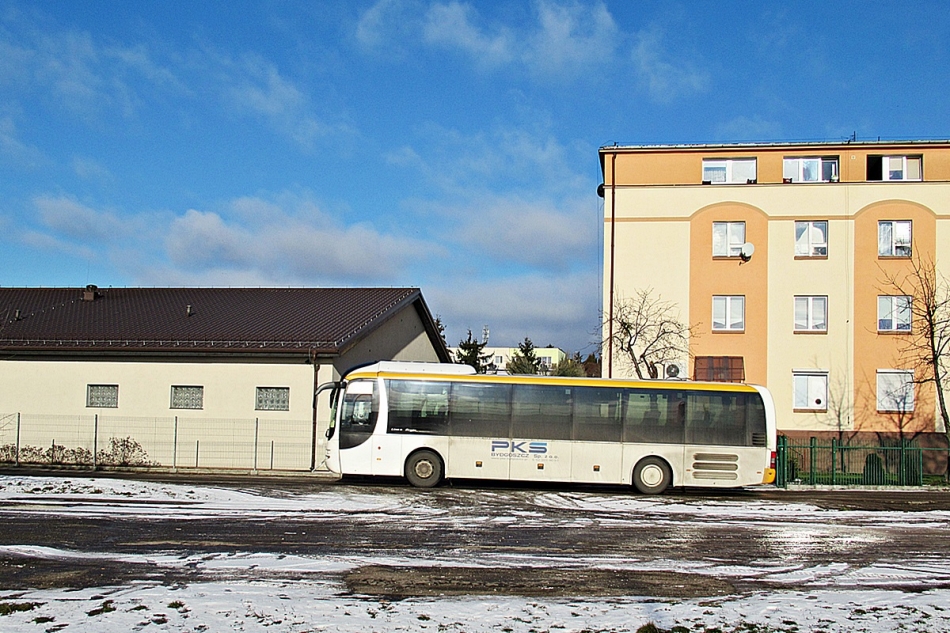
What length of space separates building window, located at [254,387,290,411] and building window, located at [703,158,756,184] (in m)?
18.5

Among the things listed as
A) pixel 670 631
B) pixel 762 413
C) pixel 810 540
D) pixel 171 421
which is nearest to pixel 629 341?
pixel 762 413

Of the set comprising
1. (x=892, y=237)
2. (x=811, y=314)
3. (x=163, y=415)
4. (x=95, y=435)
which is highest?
(x=892, y=237)

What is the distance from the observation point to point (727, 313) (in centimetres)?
3412

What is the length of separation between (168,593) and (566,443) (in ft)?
42.5

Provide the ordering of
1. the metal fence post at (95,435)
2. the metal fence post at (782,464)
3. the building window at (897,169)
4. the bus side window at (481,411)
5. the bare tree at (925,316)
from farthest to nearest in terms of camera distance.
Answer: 1. the building window at (897,169)
2. the bare tree at (925,316)
3. the metal fence post at (95,435)
4. the metal fence post at (782,464)
5. the bus side window at (481,411)

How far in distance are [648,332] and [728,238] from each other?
15.7 feet

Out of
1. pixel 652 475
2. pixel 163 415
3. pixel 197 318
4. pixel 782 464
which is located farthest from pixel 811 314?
pixel 163 415

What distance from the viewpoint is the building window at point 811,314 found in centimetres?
3356

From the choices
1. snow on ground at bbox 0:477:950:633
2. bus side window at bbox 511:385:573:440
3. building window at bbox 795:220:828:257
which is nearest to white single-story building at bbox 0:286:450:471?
bus side window at bbox 511:385:573:440

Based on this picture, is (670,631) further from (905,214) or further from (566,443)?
(905,214)

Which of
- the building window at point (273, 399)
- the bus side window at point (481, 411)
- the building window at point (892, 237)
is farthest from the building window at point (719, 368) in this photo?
the building window at point (273, 399)

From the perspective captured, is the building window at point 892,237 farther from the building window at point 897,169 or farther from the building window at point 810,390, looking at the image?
the building window at point 810,390

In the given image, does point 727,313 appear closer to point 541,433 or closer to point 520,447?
point 541,433

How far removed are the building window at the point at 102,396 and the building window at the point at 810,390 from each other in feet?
79.1
